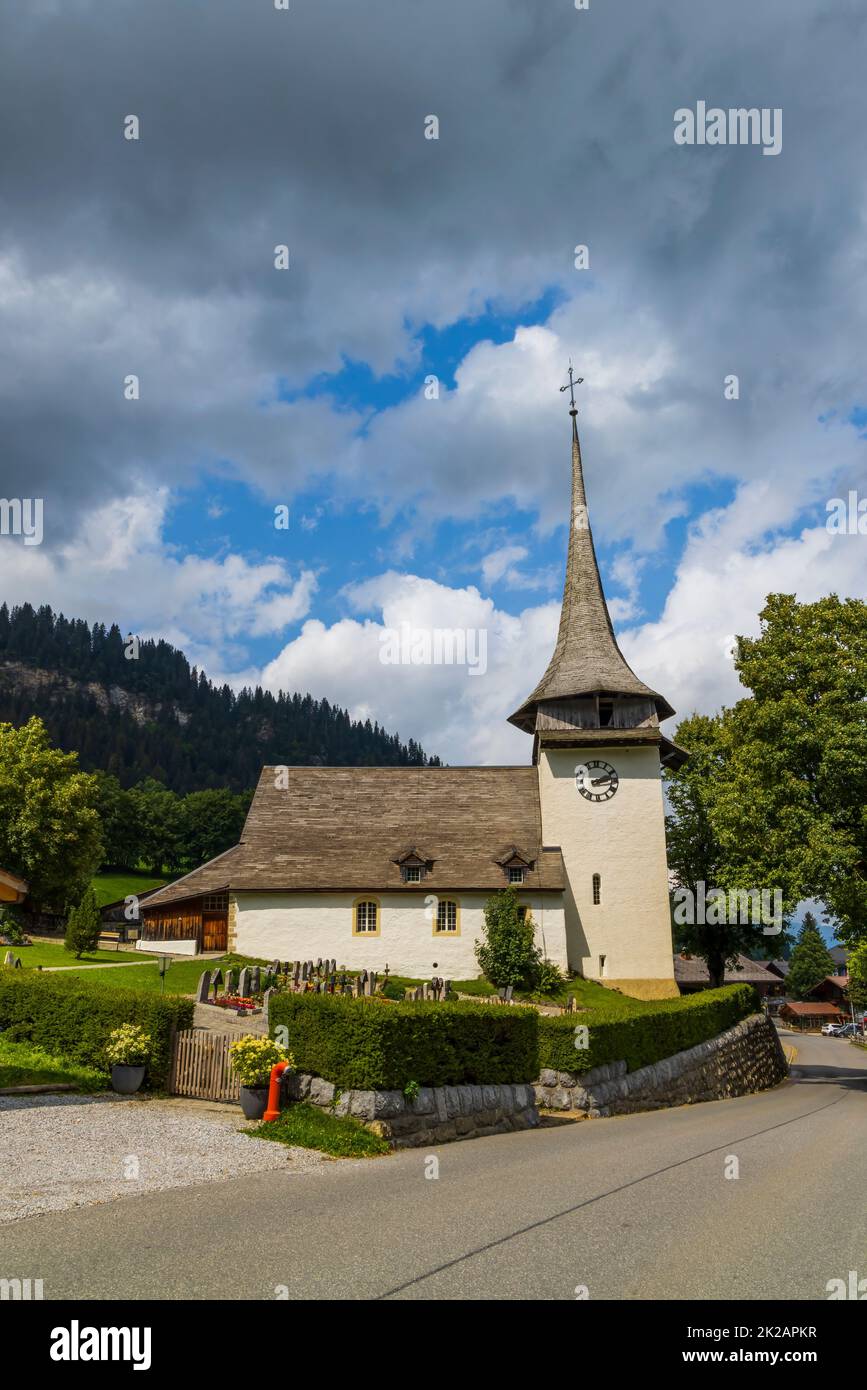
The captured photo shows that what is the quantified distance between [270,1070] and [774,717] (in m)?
21.7

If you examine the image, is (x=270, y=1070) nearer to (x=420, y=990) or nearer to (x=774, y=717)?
(x=420, y=990)

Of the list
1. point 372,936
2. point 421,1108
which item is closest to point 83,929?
point 372,936

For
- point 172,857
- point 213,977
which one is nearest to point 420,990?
point 213,977

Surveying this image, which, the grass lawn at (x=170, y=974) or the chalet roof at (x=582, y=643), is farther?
the chalet roof at (x=582, y=643)

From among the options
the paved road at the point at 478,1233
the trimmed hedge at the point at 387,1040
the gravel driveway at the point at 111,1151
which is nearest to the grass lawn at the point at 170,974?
the gravel driveway at the point at 111,1151

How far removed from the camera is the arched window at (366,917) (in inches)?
1613

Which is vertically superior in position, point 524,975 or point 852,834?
point 852,834

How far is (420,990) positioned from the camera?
24812 millimetres

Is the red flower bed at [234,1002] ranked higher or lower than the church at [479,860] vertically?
lower

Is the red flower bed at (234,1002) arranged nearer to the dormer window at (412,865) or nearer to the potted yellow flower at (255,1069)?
the potted yellow flower at (255,1069)

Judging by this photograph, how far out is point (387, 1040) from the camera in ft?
47.2

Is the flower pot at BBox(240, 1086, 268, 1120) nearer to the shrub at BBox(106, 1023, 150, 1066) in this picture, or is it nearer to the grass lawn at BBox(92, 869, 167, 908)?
the shrub at BBox(106, 1023, 150, 1066)

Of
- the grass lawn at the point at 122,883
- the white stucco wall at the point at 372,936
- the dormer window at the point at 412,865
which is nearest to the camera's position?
the white stucco wall at the point at 372,936

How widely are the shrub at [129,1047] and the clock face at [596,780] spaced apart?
29.2m
